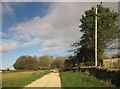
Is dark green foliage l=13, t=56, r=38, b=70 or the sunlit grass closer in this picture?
the sunlit grass

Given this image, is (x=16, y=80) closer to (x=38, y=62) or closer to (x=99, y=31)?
(x=99, y=31)

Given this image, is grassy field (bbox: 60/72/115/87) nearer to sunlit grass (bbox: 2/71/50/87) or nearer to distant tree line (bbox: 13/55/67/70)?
sunlit grass (bbox: 2/71/50/87)

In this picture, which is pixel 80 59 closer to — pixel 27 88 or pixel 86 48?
pixel 86 48

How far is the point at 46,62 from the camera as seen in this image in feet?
474

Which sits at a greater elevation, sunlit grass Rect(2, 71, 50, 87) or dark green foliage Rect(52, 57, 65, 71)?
dark green foliage Rect(52, 57, 65, 71)

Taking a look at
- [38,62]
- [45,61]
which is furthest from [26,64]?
[45,61]

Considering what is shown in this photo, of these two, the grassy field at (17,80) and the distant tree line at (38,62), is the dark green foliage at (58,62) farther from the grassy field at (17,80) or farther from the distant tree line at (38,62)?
the grassy field at (17,80)

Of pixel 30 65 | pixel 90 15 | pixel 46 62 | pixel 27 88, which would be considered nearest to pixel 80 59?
pixel 90 15

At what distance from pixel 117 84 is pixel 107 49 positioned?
1621 inches

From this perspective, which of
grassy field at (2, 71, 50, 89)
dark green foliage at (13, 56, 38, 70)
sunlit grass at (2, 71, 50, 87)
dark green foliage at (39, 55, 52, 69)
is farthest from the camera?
dark green foliage at (39, 55, 52, 69)

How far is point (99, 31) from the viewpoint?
58.1 metres

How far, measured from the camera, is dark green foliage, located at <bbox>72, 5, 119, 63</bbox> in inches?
2263

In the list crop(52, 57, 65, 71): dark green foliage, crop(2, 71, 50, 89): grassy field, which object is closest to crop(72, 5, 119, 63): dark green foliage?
crop(2, 71, 50, 89): grassy field

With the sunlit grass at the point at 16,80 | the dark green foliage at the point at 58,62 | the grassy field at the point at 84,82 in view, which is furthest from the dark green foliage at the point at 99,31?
the dark green foliage at the point at 58,62
